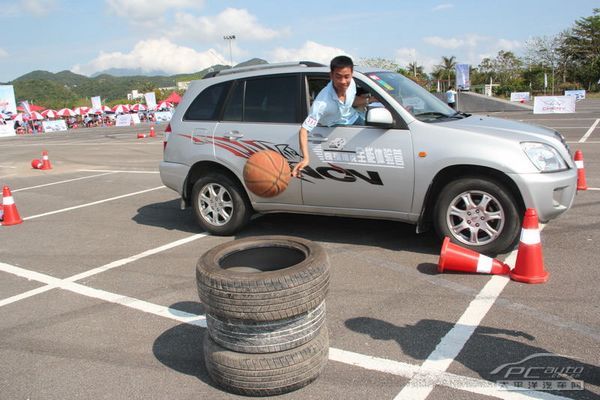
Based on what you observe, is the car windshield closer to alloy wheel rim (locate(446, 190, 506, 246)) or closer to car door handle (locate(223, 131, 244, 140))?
alloy wheel rim (locate(446, 190, 506, 246))

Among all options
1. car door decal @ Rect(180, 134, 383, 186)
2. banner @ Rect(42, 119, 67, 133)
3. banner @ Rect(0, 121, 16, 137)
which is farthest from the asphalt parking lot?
banner @ Rect(42, 119, 67, 133)

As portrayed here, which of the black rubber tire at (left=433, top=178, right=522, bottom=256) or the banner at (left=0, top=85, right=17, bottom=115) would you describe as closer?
the black rubber tire at (left=433, top=178, right=522, bottom=256)

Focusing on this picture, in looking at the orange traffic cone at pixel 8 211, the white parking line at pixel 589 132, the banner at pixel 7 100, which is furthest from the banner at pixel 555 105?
the banner at pixel 7 100

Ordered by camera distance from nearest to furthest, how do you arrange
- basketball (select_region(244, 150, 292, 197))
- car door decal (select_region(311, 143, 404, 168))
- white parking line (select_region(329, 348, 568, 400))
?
white parking line (select_region(329, 348, 568, 400)), basketball (select_region(244, 150, 292, 197)), car door decal (select_region(311, 143, 404, 168))

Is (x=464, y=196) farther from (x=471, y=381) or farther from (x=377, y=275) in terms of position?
(x=471, y=381)

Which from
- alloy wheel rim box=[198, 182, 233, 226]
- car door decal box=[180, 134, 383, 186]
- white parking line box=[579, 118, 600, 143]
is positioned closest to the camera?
car door decal box=[180, 134, 383, 186]

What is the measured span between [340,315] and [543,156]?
251 centimetres

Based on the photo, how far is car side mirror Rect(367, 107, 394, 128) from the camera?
5098 millimetres

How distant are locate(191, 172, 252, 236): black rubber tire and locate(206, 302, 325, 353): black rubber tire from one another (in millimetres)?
3288

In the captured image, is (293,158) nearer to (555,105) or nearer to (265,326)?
(265,326)

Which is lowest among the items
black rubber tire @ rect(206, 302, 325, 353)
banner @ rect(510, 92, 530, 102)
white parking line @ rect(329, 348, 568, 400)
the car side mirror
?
white parking line @ rect(329, 348, 568, 400)

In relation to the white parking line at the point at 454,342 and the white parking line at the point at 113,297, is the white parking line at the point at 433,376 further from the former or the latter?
the white parking line at the point at 113,297

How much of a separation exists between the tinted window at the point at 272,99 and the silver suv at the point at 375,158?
0.01 m

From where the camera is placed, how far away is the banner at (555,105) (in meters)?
25.0
